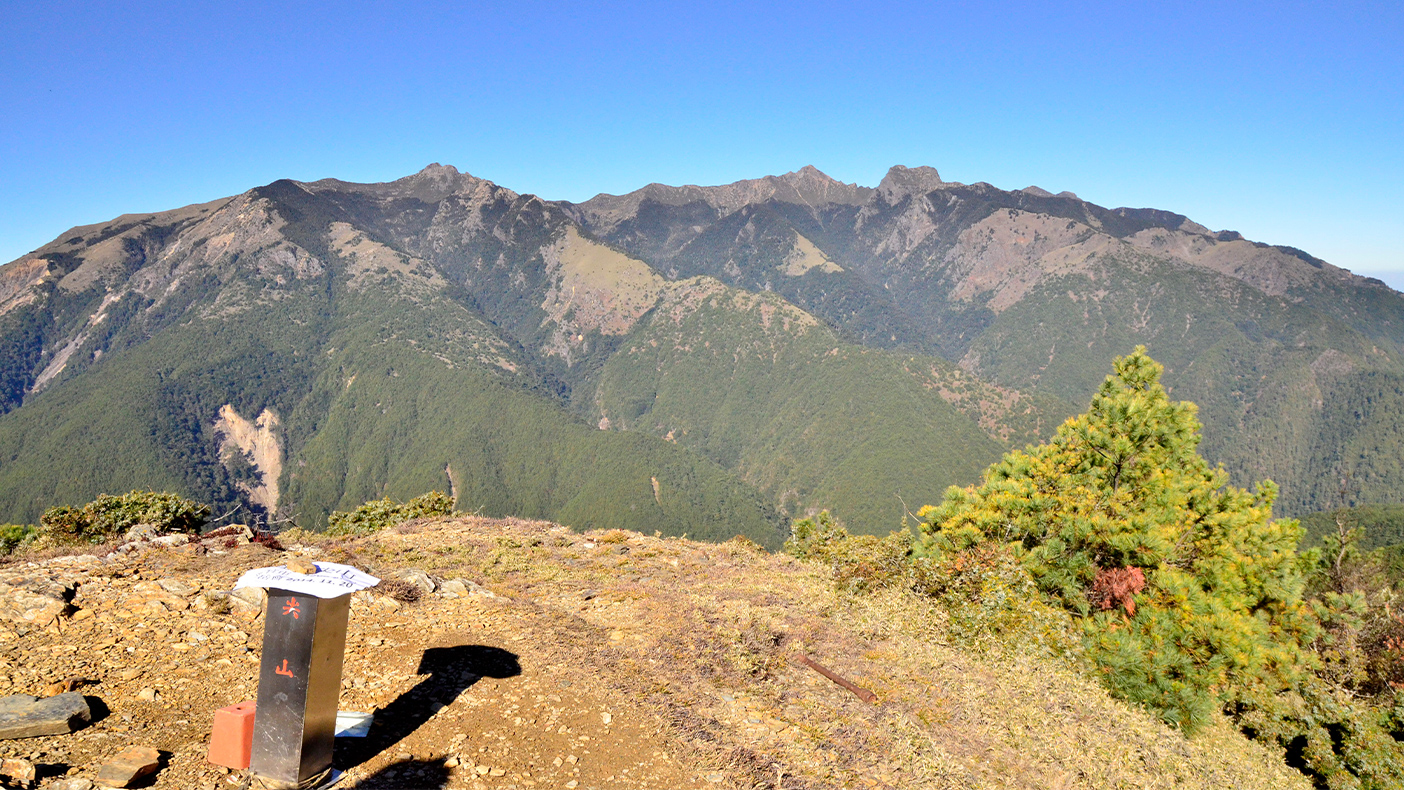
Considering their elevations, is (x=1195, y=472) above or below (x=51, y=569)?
above

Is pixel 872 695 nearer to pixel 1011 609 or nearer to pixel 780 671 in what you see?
pixel 780 671

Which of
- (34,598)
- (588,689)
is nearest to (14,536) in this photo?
(34,598)

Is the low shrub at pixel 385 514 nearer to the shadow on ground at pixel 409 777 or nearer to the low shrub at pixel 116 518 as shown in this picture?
the low shrub at pixel 116 518

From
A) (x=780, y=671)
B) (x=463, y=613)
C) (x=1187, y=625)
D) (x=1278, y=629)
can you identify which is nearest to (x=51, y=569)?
(x=463, y=613)

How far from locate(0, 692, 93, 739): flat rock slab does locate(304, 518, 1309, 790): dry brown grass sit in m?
7.45

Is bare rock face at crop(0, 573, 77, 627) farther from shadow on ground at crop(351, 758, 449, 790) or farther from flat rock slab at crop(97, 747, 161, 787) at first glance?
shadow on ground at crop(351, 758, 449, 790)

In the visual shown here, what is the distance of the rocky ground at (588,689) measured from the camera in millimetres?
10320

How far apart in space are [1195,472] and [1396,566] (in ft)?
187

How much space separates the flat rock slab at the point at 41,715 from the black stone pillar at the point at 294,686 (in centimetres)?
282

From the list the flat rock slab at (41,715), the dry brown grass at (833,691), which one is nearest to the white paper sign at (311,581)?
the flat rock slab at (41,715)

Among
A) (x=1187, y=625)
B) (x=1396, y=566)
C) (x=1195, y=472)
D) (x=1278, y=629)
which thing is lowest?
(x=1396, y=566)

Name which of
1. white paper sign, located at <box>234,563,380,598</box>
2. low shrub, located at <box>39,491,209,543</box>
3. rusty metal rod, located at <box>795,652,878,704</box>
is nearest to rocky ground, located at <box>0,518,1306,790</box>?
rusty metal rod, located at <box>795,652,878,704</box>

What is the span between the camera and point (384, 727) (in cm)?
1080

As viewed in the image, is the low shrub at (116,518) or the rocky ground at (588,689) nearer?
the rocky ground at (588,689)
